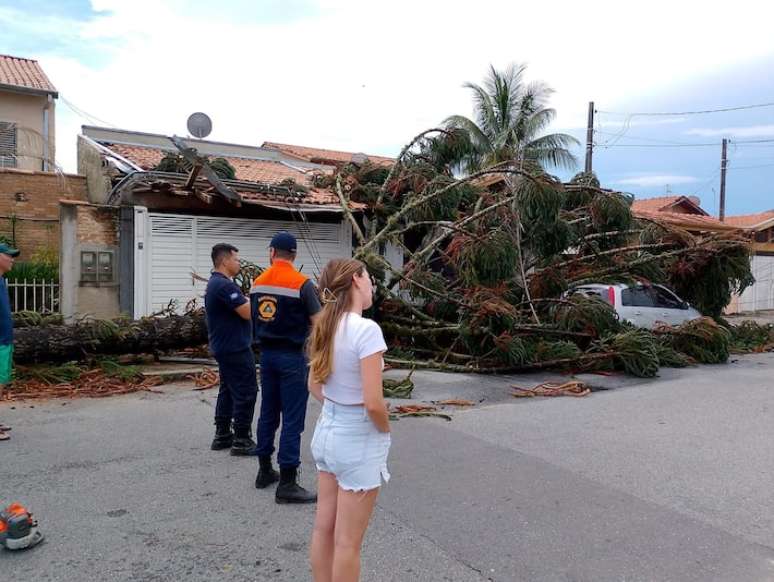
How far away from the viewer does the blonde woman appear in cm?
290

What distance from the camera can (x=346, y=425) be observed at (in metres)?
2.96

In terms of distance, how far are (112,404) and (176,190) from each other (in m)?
5.13

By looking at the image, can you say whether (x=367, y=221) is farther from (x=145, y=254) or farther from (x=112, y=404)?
(x=112, y=404)

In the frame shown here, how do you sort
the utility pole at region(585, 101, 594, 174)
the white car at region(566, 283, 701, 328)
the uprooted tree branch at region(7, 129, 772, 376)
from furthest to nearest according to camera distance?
the utility pole at region(585, 101, 594, 174) < the white car at region(566, 283, 701, 328) < the uprooted tree branch at region(7, 129, 772, 376)

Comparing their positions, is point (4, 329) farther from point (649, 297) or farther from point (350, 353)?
point (649, 297)

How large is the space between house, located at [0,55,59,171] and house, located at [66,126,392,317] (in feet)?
24.8

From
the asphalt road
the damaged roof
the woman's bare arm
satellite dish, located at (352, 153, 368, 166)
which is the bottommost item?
the asphalt road

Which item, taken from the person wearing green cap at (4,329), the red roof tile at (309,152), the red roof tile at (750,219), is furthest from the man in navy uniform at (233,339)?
the red roof tile at (750,219)

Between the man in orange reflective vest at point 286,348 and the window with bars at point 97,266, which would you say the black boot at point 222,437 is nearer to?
the man in orange reflective vest at point 286,348

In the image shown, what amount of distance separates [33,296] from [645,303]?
434 inches

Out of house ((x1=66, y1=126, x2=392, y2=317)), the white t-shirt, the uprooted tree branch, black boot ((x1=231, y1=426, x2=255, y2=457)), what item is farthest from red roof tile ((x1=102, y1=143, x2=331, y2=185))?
the white t-shirt

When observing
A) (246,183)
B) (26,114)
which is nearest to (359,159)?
(246,183)

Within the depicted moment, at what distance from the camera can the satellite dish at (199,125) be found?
1614 centimetres

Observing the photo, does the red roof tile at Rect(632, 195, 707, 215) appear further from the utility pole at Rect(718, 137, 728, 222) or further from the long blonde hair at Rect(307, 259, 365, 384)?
the long blonde hair at Rect(307, 259, 365, 384)
